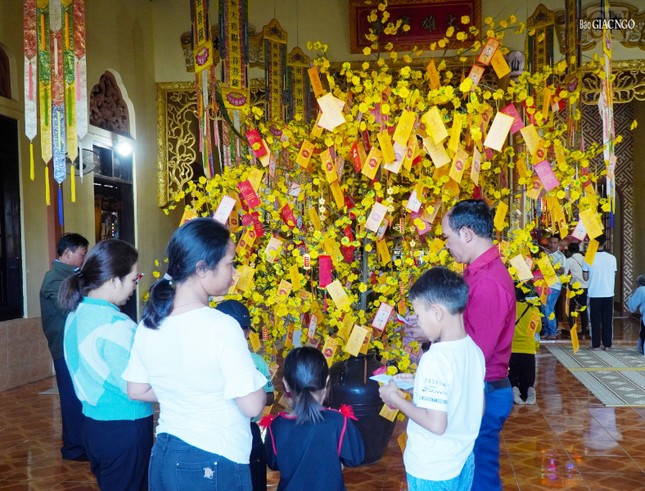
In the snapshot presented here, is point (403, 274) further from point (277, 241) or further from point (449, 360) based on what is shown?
point (449, 360)

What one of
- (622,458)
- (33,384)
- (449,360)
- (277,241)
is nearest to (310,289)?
(277,241)

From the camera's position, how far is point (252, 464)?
2.16 metres

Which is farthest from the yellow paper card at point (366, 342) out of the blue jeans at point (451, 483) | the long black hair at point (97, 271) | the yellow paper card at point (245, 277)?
the long black hair at point (97, 271)

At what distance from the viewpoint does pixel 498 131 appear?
9.29 feet

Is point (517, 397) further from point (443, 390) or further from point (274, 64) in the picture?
point (274, 64)

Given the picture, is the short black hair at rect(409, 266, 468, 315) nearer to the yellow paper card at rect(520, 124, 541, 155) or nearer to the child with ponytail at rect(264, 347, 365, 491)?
the child with ponytail at rect(264, 347, 365, 491)

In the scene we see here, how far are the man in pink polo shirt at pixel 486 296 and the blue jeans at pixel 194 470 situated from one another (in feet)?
3.08

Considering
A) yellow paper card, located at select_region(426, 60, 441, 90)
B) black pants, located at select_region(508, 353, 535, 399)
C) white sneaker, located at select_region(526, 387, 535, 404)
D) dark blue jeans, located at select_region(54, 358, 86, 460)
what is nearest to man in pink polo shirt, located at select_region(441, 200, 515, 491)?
yellow paper card, located at select_region(426, 60, 441, 90)

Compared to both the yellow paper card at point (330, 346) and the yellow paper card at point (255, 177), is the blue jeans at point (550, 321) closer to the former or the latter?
the yellow paper card at point (330, 346)

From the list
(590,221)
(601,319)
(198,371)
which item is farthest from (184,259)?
(601,319)

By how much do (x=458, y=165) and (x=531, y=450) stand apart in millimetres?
1942

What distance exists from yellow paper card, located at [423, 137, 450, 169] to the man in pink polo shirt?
70 cm

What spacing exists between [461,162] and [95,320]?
5.60ft

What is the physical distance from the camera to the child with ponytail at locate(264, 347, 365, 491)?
2064 millimetres
